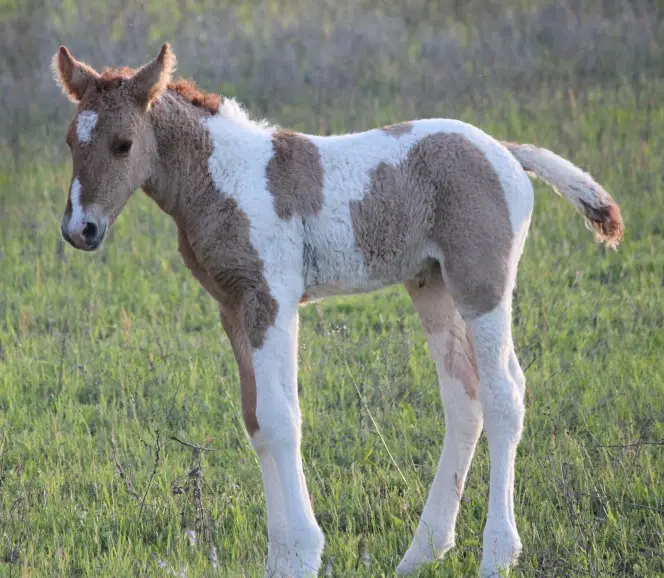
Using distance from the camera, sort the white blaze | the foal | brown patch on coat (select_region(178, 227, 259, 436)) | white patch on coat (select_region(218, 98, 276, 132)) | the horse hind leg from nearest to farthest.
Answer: the white blaze
the foal
brown patch on coat (select_region(178, 227, 259, 436))
white patch on coat (select_region(218, 98, 276, 132))
the horse hind leg

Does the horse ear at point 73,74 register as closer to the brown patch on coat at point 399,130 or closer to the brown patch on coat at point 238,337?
the brown patch on coat at point 238,337

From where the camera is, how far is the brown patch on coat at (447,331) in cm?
458

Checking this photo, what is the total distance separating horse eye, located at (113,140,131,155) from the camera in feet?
13.2

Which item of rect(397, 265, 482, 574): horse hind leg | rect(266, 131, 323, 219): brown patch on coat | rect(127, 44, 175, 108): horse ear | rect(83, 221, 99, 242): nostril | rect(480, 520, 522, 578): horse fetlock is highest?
rect(127, 44, 175, 108): horse ear

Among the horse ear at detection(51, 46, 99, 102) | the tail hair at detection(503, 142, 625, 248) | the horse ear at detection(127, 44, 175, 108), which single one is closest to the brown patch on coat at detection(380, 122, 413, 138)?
the tail hair at detection(503, 142, 625, 248)

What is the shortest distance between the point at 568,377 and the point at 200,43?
7820 millimetres

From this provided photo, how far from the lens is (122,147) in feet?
13.3

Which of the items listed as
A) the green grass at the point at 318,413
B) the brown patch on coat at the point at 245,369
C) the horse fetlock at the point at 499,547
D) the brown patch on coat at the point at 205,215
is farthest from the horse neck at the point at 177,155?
the horse fetlock at the point at 499,547

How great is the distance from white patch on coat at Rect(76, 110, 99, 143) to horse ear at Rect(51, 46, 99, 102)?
7.1 inches

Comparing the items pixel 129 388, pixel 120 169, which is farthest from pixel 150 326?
pixel 120 169

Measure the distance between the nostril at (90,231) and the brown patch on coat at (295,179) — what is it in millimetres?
715

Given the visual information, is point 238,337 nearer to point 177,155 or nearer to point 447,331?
point 177,155

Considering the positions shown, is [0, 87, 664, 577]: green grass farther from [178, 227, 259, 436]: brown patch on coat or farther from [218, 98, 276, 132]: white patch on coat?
[218, 98, 276, 132]: white patch on coat

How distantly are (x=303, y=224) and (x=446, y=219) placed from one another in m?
0.59
